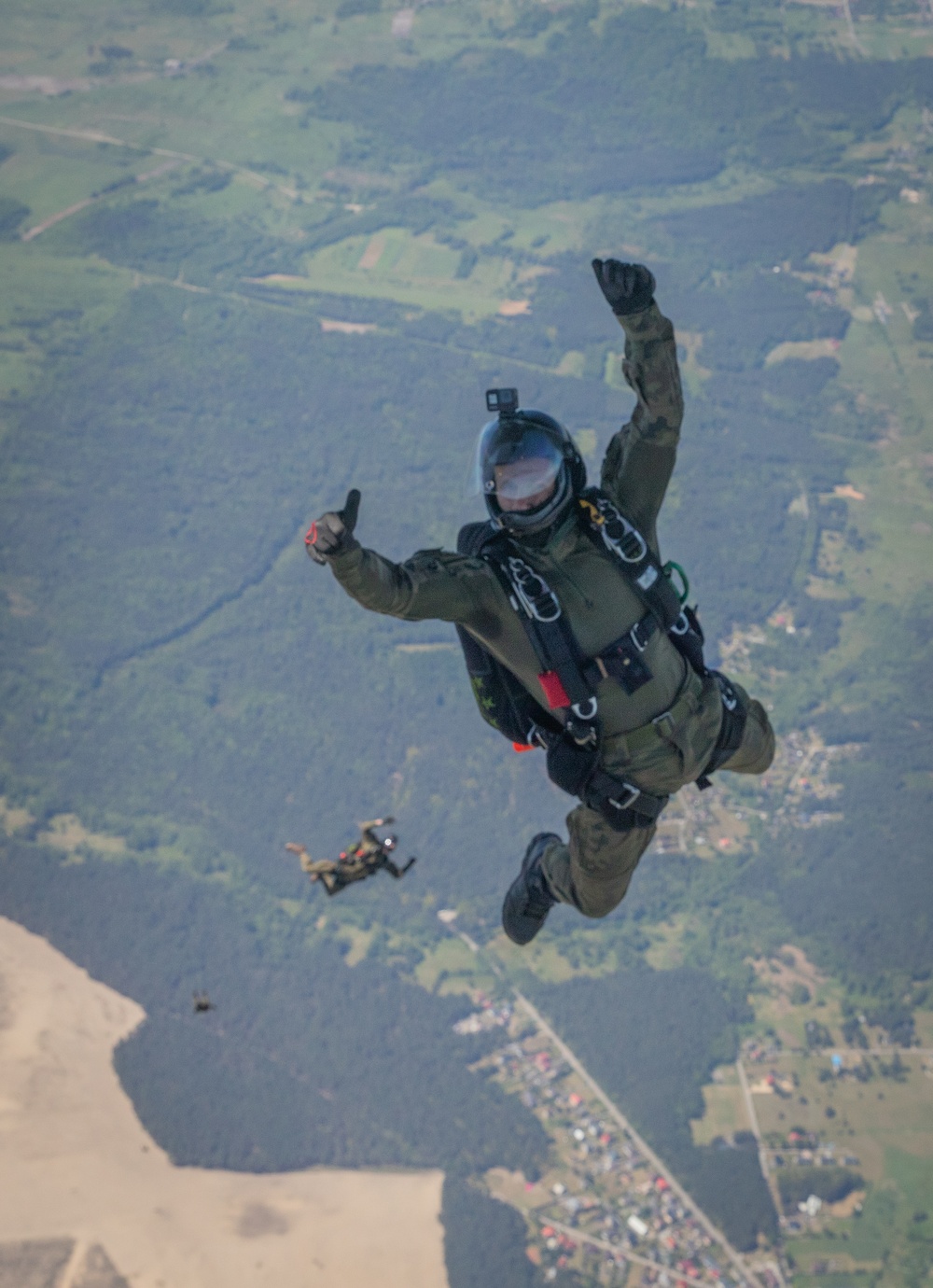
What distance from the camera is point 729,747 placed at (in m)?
14.6

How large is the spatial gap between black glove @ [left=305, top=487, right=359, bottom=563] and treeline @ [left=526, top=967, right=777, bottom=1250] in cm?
10830

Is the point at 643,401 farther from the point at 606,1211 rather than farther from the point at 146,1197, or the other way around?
the point at 146,1197

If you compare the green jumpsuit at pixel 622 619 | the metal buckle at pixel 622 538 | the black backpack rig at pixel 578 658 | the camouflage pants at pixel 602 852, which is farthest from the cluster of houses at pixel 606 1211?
the metal buckle at pixel 622 538

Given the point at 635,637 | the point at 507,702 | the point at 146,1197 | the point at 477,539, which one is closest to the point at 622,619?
the point at 635,637

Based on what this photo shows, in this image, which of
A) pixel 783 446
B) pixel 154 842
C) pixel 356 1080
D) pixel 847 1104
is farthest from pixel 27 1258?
pixel 783 446

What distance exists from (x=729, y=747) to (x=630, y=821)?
1.30 meters

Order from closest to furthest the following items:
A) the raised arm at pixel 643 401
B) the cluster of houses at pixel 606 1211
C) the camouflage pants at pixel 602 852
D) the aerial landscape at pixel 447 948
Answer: the raised arm at pixel 643 401 → the camouflage pants at pixel 602 852 → the cluster of houses at pixel 606 1211 → the aerial landscape at pixel 447 948

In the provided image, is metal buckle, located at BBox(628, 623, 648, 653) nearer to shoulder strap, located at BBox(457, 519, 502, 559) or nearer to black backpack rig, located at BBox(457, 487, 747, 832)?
black backpack rig, located at BBox(457, 487, 747, 832)

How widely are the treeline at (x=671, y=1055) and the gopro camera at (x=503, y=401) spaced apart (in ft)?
349

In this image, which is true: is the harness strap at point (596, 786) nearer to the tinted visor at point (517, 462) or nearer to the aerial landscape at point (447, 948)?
the tinted visor at point (517, 462)

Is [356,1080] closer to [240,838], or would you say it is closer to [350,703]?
[240,838]

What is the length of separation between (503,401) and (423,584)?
6.05 ft

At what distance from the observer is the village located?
10988 cm

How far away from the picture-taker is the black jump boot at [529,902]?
1550cm
